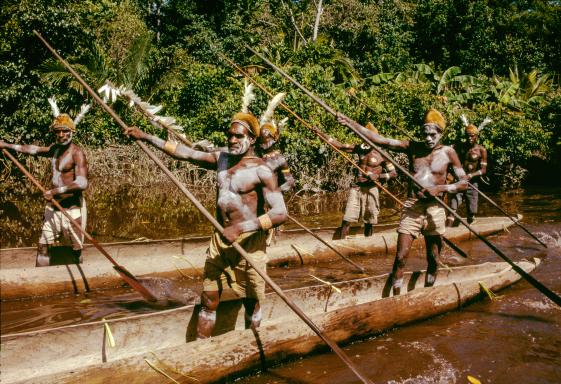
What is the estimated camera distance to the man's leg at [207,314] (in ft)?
14.6

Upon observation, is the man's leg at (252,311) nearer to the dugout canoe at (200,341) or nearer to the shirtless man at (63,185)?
the dugout canoe at (200,341)

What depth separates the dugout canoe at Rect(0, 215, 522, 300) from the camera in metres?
5.81

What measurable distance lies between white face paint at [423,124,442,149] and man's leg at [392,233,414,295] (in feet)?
3.52

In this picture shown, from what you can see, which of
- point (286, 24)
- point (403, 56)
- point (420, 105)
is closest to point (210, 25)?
point (286, 24)

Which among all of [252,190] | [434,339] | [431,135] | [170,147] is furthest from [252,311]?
[431,135]

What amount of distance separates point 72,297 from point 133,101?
2.36m

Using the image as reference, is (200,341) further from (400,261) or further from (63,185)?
(63,185)

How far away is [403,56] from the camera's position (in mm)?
21391

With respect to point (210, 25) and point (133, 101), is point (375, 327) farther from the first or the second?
point (210, 25)

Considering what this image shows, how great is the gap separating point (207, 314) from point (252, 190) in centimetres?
113

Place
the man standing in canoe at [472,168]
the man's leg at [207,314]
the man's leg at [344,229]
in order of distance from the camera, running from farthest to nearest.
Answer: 1. the man standing in canoe at [472,168]
2. the man's leg at [344,229]
3. the man's leg at [207,314]

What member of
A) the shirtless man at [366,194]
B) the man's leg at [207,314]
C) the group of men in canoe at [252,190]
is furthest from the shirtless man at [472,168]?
the man's leg at [207,314]

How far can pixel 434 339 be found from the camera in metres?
5.27

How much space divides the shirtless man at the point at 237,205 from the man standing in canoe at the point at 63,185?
6.26 feet
